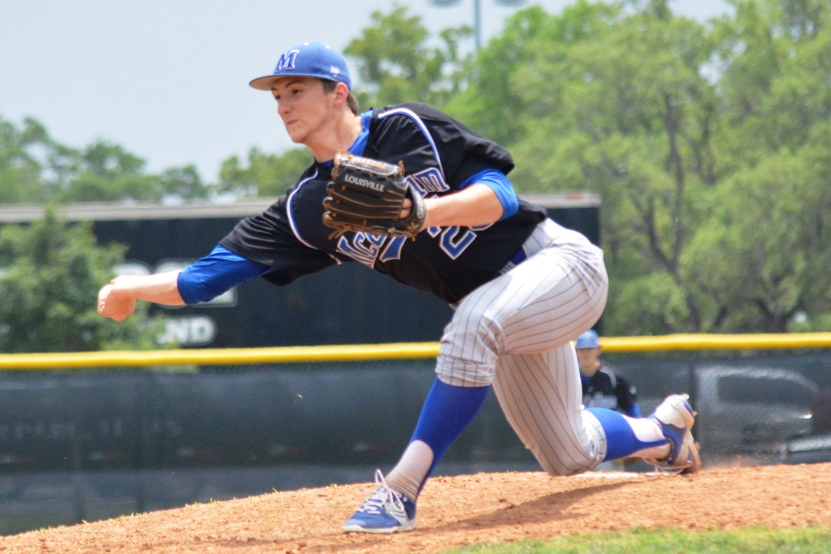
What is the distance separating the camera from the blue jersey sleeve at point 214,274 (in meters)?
3.49

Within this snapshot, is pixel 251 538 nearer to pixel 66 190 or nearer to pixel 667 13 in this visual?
pixel 667 13

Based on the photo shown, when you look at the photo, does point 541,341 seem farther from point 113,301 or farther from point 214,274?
point 113,301

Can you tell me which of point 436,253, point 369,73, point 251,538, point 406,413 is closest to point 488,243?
point 436,253

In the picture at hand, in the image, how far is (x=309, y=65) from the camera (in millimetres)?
3209

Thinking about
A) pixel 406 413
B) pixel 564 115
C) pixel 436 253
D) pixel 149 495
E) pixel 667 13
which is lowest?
pixel 149 495

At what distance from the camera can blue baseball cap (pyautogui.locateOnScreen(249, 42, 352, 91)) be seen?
321 centimetres

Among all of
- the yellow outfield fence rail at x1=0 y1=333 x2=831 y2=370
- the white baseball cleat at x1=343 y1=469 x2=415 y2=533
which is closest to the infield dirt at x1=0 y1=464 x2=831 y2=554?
the white baseball cleat at x1=343 y1=469 x2=415 y2=533

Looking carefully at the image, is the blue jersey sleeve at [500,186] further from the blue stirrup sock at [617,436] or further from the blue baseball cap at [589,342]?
the blue baseball cap at [589,342]

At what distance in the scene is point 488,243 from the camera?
3.33m

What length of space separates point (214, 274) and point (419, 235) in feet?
2.49

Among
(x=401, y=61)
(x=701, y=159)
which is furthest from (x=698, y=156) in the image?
(x=401, y=61)

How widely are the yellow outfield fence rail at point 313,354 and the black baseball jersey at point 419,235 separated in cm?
253

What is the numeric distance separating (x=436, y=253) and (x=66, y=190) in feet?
175

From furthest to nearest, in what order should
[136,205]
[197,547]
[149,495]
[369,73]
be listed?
[369,73]
[136,205]
[149,495]
[197,547]
